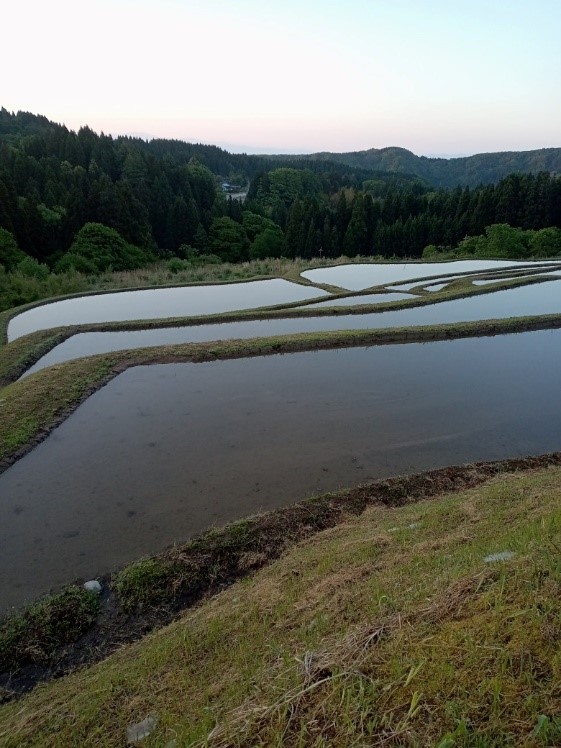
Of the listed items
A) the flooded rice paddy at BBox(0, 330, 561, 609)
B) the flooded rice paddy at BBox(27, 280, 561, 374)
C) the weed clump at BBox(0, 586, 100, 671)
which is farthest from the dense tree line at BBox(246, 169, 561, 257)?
the weed clump at BBox(0, 586, 100, 671)

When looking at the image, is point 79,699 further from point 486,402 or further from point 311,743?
point 486,402

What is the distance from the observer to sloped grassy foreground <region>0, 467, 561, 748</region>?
96.3 inches

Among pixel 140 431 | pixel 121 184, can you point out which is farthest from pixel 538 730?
pixel 121 184

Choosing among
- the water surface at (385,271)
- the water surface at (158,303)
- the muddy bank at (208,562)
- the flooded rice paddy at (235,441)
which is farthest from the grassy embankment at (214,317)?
the muddy bank at (208,562)

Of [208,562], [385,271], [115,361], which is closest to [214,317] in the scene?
[115,361]

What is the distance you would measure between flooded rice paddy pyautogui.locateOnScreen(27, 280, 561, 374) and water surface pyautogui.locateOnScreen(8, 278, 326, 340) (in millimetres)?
2662

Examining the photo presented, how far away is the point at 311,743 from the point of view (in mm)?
2457

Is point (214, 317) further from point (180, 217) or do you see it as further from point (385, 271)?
point (180, 217)

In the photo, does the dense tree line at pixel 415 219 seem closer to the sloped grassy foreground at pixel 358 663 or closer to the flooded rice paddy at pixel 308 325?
the flooded rice paddy at pixel 308 325

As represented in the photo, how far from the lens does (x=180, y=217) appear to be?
55719 mm

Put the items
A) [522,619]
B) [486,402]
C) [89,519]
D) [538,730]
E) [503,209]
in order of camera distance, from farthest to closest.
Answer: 1. [503,209]
2. [486,402]
3. [89,519]
4. [522,619]
5. [538,730]

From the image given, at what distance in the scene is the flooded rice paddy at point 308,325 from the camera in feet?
55.7

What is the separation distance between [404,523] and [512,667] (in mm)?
3981

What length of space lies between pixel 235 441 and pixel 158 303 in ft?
54.3
